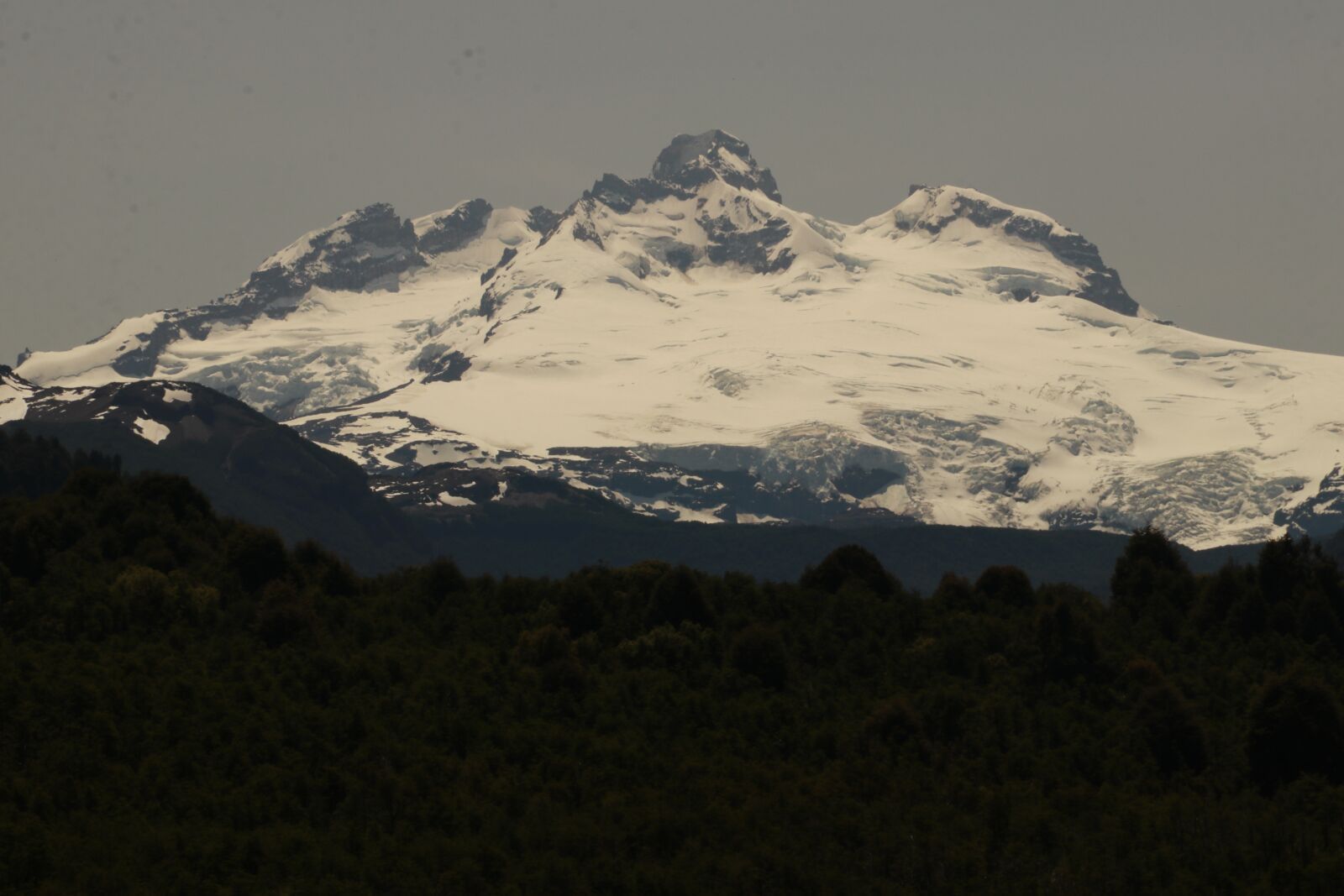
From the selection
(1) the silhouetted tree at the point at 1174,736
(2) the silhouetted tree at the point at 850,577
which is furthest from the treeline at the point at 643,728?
(2) the silhouetted tree at the point at 850,577

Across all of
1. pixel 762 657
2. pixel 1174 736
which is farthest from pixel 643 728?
pixel 1174 736

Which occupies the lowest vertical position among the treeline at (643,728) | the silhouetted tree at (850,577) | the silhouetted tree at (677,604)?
the treeline at (643,728)

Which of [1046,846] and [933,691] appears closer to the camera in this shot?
[1046,846]

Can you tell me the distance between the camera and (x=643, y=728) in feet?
452

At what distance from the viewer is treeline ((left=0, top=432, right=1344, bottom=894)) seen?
107 m

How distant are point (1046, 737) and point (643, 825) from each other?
3500cm

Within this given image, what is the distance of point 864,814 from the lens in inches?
4579

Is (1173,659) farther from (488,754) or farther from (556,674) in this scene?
(488,754)

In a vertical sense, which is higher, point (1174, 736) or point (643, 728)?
point (1174, 736)

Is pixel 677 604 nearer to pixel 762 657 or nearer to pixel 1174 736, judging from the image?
pixel 762 657

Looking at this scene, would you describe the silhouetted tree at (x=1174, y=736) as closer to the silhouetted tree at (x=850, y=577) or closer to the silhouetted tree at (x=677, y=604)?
the silhouetted tree at (x=677, y=604)

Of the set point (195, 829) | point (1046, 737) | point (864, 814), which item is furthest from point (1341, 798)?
point (195, 829)

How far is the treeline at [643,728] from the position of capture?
107m

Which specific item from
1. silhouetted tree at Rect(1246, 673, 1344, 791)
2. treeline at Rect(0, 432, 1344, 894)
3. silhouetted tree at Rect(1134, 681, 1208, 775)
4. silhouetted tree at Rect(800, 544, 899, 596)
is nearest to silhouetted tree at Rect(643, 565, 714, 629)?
treeline at Rect(0, 432, 1344, 894)
